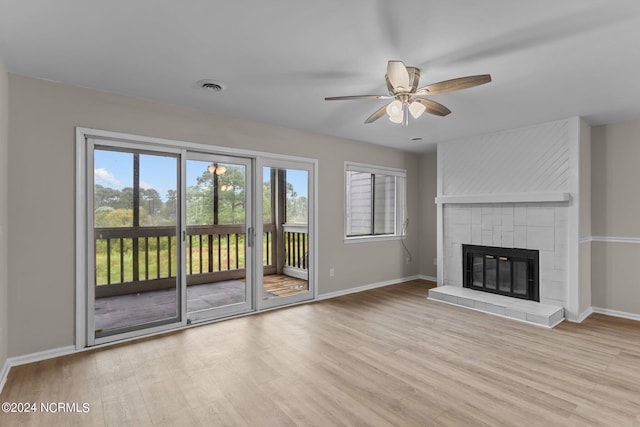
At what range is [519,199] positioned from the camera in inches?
169

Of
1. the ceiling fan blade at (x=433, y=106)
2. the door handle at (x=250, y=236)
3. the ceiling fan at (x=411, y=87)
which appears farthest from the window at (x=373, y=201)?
the ceiling fan at (x=411, y=87)

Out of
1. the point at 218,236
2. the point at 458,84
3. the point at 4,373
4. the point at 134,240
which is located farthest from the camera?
the point at 218,236

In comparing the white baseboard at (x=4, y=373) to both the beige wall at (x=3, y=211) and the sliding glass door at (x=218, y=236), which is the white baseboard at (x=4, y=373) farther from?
the sliding glass door at (x=218, y=236)

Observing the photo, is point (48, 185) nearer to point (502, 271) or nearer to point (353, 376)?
point (353, 376)

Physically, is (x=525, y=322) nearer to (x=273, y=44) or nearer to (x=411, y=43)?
(x=411, y=43)

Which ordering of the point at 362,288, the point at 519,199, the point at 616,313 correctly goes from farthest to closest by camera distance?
the point at 362,288 → the point at 519,199 → the point at 616,313

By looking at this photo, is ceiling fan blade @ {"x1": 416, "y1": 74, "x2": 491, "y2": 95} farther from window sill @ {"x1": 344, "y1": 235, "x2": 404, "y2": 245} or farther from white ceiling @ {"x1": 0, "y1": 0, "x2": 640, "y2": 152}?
window sill @ {"x1": 344, "y1": 235, "x2": 404, "y2": 245}

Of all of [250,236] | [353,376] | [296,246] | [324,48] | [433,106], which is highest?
[324,48]

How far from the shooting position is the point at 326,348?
3.09 metres

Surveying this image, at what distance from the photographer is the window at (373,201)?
5.48 meters

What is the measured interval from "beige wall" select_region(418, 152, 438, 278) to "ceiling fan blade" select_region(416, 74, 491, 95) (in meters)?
3.79

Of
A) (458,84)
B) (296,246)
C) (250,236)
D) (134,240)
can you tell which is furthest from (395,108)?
(134,240)

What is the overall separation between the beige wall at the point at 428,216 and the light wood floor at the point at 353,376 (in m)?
2.44

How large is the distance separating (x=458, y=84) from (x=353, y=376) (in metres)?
2.34
